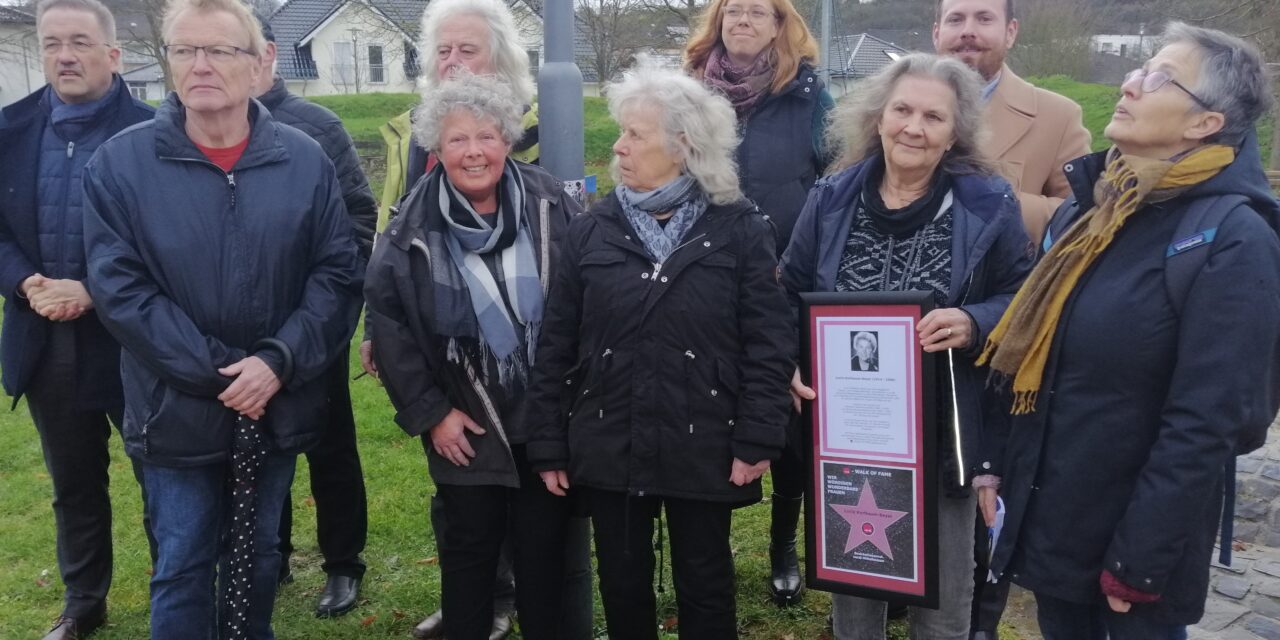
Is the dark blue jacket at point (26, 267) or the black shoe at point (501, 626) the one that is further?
the black shoe at point (501, 626)

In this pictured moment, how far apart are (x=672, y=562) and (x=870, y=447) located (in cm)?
75

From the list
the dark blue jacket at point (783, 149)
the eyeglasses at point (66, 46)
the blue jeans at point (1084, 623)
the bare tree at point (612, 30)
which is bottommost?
the blue jeans at point (1084, 623)

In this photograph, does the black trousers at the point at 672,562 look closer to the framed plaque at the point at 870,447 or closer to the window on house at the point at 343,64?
the framed plaque at the point at 870,447

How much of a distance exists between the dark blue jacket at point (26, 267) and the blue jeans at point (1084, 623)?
3.56 meters

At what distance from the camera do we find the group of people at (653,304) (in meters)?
2.50

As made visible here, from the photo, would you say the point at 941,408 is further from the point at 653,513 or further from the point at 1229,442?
the point at 653,513

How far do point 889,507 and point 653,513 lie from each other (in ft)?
2.54

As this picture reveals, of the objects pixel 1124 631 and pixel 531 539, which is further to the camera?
pixel 531 539

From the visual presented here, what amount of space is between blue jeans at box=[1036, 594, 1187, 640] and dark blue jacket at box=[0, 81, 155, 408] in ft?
11.7

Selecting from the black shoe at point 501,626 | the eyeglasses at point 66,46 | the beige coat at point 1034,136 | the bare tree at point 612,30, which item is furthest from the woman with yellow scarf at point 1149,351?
the bare tree at point 612,30

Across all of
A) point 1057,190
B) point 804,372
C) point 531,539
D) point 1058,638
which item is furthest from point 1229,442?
point 531,539

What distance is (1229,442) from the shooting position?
2.34m

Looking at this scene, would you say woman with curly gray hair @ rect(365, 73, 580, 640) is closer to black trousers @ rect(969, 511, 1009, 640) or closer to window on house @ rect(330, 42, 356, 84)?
black trousers @ rect(969, 511, 1009, 640)

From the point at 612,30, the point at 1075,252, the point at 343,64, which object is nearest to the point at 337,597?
the point at 1075,252
